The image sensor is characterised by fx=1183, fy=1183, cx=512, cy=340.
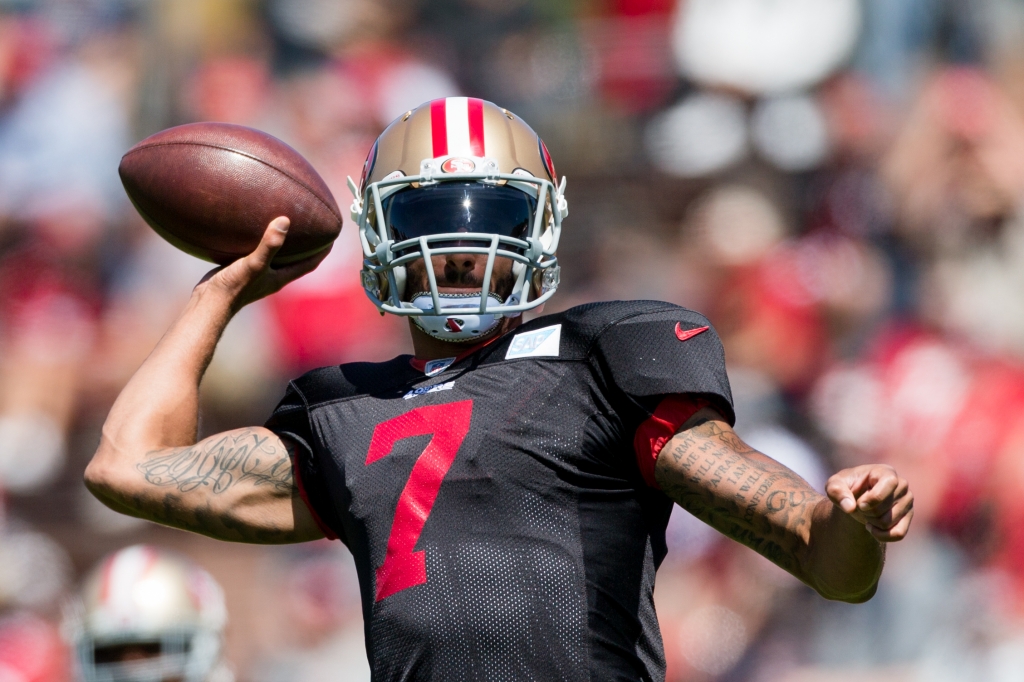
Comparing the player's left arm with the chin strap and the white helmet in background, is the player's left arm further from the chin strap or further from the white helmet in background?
the white helmet in background

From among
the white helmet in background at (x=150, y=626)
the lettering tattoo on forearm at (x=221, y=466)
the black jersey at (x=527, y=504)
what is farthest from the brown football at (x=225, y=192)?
the white helmet in background at (x=150, y=626)

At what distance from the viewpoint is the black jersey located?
1.74 meters

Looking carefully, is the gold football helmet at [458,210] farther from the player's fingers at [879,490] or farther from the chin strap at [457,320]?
the player's fingers at [879,490]

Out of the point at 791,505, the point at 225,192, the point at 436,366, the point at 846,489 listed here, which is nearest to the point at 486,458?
the point at 436,366

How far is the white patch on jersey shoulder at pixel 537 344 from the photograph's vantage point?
6.47 ft

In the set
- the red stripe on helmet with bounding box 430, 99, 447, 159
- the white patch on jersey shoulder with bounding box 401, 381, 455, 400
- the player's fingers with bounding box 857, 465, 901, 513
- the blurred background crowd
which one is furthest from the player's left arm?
the blurred background crowd

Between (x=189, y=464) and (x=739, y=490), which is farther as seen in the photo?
(x=189, y=464)

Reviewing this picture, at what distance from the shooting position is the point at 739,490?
1767 mm

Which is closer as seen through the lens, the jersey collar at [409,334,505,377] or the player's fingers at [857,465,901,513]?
the player's fingers at [857,465,901,513]

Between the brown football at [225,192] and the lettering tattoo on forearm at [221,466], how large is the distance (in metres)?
0.40

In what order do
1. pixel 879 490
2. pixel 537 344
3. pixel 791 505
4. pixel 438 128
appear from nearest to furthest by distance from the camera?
pixel 879 490
pixel 791 505
pixel 537 344
pixel 438 128

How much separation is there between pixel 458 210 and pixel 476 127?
0.23 m

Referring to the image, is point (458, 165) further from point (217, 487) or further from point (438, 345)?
point (217, 487)

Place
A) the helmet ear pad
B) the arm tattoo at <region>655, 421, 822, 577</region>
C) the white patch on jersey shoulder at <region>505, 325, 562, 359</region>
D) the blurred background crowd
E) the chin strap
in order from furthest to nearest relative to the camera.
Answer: the blurred background crowd → the helmet ear pad → the chin strap → the white patch on jersey shoulder at <region>505, 325, 562, 359</region> → the arm tattoo at <region>655, 421, 822, 577</region>
